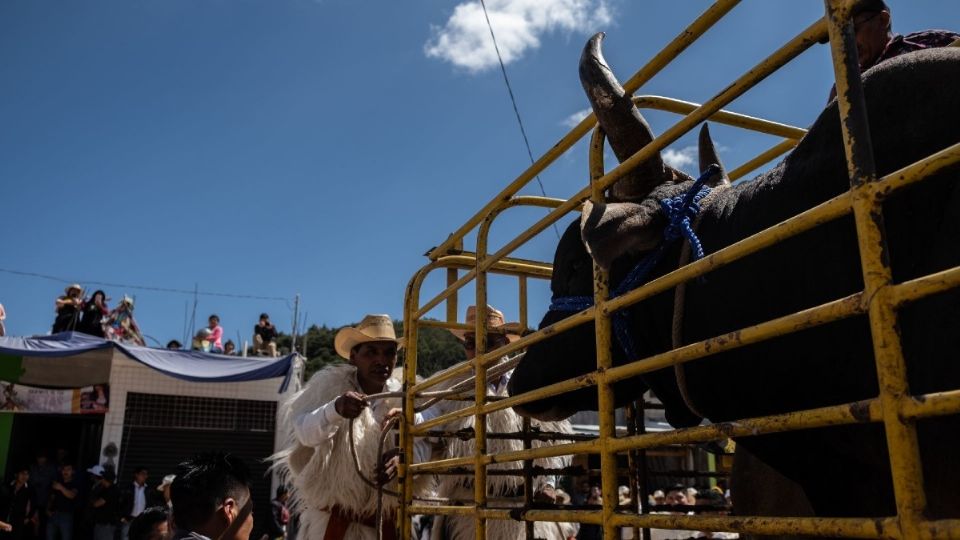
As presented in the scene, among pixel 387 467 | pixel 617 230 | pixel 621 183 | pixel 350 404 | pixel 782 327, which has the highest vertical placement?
pixel 621 183

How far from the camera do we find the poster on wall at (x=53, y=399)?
1446 centimetres

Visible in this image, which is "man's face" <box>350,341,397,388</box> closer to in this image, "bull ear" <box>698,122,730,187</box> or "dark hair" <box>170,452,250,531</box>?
"dark hair" <box>170,452,250,531</box>

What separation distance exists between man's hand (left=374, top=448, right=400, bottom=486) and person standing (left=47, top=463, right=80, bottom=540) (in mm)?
10294

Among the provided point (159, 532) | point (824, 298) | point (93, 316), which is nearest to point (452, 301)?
point (159, 532)

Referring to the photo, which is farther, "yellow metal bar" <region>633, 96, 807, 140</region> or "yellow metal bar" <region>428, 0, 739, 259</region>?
"yellow metal bar" <region>633, 96, 807, 140</region>

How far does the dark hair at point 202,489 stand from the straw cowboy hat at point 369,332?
1.58m

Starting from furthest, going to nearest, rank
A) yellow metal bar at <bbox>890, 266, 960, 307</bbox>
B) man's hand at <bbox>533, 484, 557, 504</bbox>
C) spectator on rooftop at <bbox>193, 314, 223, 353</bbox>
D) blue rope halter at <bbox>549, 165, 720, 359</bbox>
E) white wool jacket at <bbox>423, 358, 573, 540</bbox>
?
spectator on rooftop at <bbox>193, 314, 223, 353</bbox> → man's hand at <bbox>533, 484, 557, 504</bbox> → white wool jacket at <bbox>423, 358, 573, 540</bbox> → blue rope halter at <bbox>549, 165, 720, 359</bbox> → yellow metal bar at <bbox>890, 266, 960, 307</bbox>

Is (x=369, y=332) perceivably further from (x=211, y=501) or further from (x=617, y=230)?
(x=617, y=230)

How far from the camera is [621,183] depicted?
274cm

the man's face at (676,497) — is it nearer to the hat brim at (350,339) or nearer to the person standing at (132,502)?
the hat brim at (350,339)

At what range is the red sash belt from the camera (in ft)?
13.9

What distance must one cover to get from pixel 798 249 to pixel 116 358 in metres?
15.7

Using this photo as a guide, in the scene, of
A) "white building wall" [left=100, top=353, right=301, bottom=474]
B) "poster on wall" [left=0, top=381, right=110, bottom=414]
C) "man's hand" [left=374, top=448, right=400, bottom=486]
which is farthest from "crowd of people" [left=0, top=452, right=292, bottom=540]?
"man's hand" [left=374, top=448, right=400, bottom=486]

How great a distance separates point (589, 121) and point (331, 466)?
2.57 m
